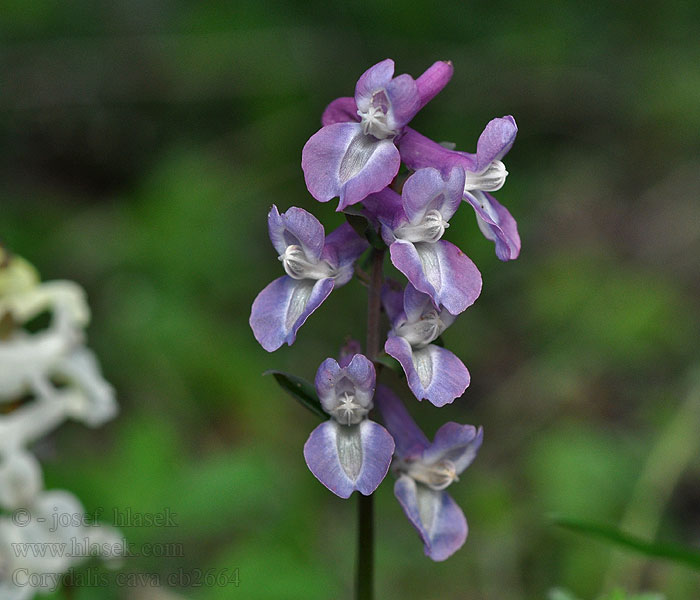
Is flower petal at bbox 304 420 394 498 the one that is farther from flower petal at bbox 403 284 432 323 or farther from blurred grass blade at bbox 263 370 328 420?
flower petal at bbox 403 284 432 323

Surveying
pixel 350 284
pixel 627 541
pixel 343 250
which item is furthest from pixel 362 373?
pixel 350 284

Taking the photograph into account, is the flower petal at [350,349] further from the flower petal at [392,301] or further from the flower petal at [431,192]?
the flower petal at [431,192]

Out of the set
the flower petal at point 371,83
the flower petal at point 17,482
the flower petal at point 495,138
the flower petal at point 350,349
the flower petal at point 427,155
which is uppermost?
the flower petal at point 371,83

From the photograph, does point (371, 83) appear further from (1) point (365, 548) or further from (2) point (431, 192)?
(1) point (365, 548)

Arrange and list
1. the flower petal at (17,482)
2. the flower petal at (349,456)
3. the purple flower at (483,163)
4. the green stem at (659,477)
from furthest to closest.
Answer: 1. the green stem at (659,477)
2. the flower petal at (17,482)
3. the purple flower at (483,163)
4. the flower petal at (349,456)

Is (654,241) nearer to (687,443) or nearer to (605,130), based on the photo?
(605,130)

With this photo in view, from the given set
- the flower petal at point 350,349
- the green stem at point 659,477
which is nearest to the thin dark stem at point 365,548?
the flower petal at point 350,349

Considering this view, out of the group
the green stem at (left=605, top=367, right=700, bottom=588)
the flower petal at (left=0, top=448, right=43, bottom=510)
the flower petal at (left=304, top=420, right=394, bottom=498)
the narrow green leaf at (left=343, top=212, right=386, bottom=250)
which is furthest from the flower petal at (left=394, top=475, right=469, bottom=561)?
the green stem at (left=605, top=367, right=700, bottom=588)
